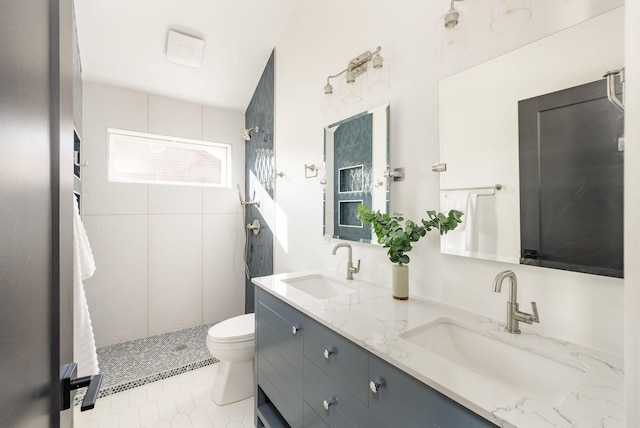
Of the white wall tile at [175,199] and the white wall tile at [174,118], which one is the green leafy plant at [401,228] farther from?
the white wall tile at [174,118]

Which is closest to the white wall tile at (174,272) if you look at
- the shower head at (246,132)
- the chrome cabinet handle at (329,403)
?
the shower head at (246,132)

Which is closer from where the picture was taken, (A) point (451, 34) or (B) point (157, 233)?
(A) point (451, 34)

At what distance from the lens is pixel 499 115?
1099mm

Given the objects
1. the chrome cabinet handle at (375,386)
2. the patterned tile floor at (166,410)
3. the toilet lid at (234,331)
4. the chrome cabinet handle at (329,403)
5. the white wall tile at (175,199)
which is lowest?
the patterned tile floor at (166,410)

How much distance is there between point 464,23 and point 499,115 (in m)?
0.41

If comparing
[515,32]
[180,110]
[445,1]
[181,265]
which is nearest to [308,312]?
[515,32]

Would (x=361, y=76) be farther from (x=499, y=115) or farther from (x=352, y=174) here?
(x=499, y=115)

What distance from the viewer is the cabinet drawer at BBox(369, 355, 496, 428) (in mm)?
676

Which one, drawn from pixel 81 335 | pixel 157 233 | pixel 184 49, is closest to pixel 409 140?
pixel 81 335

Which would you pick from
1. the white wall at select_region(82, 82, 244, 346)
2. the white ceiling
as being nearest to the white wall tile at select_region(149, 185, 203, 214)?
the white wall at select_region(82, 82, 244, 346)

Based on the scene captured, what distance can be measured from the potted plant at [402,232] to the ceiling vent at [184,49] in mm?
2037

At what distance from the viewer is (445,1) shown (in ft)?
4.12

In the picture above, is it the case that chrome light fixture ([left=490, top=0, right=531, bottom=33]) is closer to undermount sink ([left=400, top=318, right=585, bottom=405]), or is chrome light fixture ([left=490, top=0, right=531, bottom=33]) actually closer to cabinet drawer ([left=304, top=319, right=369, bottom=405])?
undermount sink ([left=400, top=318, right=585, bottom=405])

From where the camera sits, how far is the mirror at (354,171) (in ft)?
5.15
